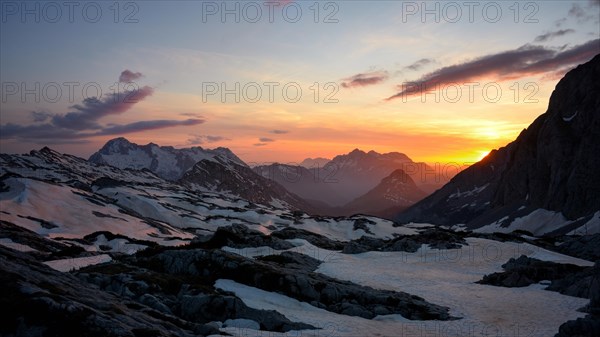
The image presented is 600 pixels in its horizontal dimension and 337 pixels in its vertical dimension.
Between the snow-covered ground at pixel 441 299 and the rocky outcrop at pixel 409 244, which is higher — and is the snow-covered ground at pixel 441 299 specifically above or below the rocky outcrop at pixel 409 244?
above

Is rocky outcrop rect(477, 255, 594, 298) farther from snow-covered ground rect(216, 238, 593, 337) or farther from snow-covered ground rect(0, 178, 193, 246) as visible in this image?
snow-covered ground rect(0, 178, 193, 246)

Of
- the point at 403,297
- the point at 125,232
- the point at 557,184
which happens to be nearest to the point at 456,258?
the point at 403,297

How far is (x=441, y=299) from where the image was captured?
42125 mm

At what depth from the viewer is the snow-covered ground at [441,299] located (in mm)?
31484

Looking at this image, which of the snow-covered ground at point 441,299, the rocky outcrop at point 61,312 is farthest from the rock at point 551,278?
the rocky outcrop at point 61,312

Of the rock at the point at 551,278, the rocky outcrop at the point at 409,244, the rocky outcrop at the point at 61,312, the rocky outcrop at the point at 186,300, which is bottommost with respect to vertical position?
→ the rocky outcrop at the point at 409,244

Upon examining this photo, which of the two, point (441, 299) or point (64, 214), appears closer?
point (441, 299)

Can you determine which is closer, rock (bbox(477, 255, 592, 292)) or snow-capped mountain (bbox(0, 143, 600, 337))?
snow-capped mountain (bbox(0, 143, 600, 337))

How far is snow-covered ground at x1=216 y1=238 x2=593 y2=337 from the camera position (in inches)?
1240

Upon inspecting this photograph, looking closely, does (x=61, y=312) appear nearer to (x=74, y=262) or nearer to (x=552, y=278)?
(x=74, y=262)

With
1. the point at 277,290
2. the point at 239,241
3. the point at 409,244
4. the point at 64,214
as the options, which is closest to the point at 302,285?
the point at 277,290

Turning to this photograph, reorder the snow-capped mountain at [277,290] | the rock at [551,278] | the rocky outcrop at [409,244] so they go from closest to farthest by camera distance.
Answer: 1. the snow-capped mountain at [277,290]
2. the rock at [551,278]
3. the rocky outcrop at [409,244]

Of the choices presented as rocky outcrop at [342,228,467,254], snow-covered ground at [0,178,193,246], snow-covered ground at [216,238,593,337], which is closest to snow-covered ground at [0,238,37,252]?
snow-covered ground at [0,178,193,246]

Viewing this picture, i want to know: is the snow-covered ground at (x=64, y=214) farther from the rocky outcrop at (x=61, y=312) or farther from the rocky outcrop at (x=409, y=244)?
the rocky outcrop at (x=61, y=312)
